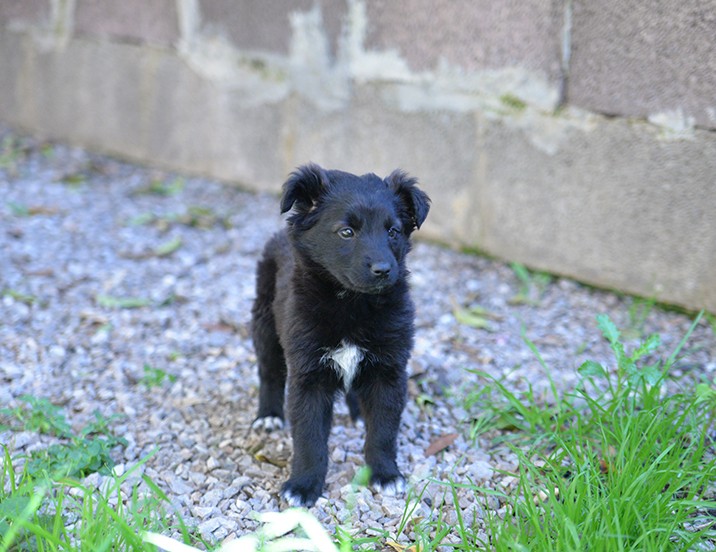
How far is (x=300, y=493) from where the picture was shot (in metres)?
2.91

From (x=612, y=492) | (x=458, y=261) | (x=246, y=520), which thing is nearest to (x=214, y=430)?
(x=246, y=520)

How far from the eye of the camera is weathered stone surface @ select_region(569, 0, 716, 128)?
13.3 feet

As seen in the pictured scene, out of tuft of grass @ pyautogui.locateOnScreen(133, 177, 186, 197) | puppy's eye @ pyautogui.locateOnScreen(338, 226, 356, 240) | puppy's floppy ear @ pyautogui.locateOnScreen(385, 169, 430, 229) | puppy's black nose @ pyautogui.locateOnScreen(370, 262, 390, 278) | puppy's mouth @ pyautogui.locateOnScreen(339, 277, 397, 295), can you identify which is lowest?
tuft of grass @ pyautogui.locateOnScreen(133, 177, 186, 197)

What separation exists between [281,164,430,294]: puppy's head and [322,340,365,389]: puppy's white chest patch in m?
0.21

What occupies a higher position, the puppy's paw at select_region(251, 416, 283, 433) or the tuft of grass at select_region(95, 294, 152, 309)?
the puppy's paw at select_region(251, 416, 283, 433)

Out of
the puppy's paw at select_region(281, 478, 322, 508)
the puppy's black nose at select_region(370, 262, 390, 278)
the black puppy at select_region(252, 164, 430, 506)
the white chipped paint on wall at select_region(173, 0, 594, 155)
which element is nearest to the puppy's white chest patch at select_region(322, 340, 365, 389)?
the black puppy at select_region(252, 164, 430, 506)

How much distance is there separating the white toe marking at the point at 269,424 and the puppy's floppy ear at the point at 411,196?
1015mm

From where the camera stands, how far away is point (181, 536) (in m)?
2.67

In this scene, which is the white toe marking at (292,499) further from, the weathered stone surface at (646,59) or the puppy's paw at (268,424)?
the weathered stone surface at (646,59)

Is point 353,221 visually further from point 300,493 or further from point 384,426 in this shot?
point 300,493

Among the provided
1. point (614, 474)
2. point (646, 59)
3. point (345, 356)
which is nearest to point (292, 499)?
point (345, 356)

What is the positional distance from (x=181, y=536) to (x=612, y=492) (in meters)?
1.34

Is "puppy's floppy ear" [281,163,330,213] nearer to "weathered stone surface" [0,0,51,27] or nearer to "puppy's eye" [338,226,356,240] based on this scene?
"puppy's eye" [338,226,356,240]

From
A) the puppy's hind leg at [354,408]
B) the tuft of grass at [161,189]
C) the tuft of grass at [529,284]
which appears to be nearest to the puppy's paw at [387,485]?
the puppy's hind leg at [354,408]
